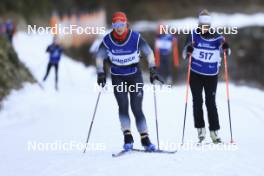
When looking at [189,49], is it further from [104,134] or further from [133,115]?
[104,134]

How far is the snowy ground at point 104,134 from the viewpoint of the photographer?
8.72 meters

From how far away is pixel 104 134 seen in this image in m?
13.5

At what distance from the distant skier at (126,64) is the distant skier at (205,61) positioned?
105 centimetres

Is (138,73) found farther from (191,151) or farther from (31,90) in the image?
(31,90)

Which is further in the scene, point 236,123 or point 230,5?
point 230,5

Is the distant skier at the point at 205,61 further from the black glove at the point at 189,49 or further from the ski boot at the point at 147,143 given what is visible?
the ski boot at the point at 147,143

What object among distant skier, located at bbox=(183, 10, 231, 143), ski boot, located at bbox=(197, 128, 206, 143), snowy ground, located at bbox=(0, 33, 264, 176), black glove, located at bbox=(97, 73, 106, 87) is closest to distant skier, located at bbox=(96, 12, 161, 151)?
black glove, located at bbox=(97, 73, 106, 87)

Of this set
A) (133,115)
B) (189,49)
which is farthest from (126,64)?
(133,115)

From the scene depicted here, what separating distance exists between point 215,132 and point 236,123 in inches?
155

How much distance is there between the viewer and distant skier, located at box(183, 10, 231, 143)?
1044 cm

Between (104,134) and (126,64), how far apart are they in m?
4.01

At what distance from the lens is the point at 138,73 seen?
986 centimetres

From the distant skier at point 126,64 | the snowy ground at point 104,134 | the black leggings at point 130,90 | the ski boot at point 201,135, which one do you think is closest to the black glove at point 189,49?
the distant skier at point 126,64

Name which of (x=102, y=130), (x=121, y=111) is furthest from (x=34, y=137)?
(x=121, y=111)
